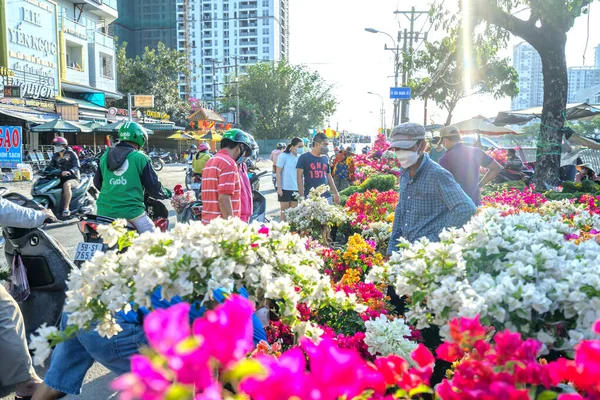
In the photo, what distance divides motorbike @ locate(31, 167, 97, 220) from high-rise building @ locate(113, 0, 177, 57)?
367ft

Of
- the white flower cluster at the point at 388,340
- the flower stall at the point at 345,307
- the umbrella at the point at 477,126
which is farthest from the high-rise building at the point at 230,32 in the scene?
the flower stall at the point at 345,307

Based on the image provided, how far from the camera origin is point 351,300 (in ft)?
8.71

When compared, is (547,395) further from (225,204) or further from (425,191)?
(225,204)

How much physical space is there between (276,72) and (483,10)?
56.8m

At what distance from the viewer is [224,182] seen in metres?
5.34

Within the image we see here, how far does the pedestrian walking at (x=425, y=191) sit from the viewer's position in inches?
163

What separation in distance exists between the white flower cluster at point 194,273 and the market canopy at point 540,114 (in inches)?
441

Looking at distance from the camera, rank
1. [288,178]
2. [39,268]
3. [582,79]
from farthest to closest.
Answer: [582,79] → [288,178] → [39,268]

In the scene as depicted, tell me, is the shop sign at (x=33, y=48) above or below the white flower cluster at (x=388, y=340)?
above

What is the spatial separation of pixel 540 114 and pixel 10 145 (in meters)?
17.6

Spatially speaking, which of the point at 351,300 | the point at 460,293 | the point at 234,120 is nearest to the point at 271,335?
the point at 351,300

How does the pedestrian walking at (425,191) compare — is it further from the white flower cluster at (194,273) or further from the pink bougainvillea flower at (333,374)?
the pink bougainvillea flower at (333,374)

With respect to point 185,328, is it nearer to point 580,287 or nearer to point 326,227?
point 580,287

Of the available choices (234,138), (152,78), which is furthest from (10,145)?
(152,78)
